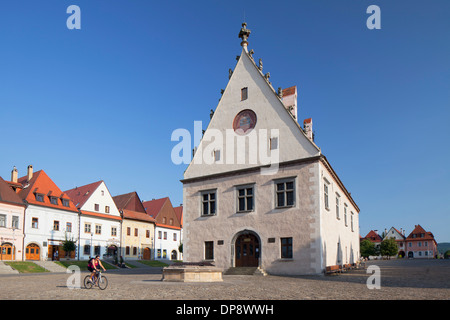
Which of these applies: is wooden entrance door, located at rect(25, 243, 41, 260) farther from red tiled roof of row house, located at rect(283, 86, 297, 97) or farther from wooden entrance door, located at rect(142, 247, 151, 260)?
red tiled roof of row house, located at rect(283, 86, 297, 97)

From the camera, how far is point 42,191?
4984cm

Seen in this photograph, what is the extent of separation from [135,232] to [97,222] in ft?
24.0

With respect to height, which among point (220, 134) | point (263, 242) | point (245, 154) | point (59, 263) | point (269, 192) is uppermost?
point (220, 134)

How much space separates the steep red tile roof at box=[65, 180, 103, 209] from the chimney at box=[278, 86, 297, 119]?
3444 centimetres

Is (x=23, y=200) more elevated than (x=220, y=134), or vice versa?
(x=220, y=134)

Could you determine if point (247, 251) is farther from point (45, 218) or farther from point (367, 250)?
point (367, 250)

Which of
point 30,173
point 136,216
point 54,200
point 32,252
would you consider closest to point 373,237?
point 136,216

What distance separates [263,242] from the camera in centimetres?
2830

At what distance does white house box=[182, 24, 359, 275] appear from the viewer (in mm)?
27000

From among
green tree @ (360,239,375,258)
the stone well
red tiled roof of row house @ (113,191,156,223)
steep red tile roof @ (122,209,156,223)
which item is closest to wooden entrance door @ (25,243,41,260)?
steep red tile roof @ (122,209,156,223)

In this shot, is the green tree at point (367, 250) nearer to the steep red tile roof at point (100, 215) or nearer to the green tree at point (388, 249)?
the green tree at point (388, 249)
